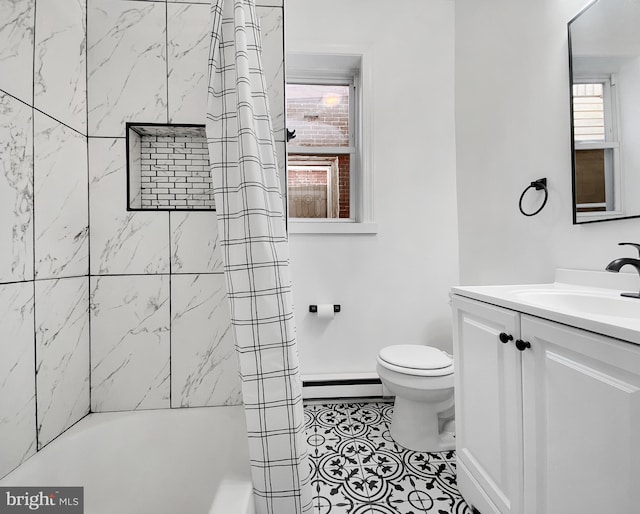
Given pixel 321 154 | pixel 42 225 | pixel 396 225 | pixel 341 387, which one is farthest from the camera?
pixel 321 154

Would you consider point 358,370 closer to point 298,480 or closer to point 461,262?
point 461,262

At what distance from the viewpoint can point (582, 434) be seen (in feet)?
2.49

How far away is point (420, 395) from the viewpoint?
1.61 metres

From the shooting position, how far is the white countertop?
70cm

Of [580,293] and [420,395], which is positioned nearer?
[580,293]

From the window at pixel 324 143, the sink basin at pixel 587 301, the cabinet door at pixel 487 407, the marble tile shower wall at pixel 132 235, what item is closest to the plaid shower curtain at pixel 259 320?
the marble tile shower wall at pixel 132 235

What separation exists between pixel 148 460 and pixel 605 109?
204 centimetres

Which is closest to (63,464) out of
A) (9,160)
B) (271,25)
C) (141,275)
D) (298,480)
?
(141,275)

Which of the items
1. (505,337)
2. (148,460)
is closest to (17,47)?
(148,460)

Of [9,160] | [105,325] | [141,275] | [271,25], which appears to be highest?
[271,25]

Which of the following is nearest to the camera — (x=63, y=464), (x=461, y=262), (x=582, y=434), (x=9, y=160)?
(x=582, y=434)

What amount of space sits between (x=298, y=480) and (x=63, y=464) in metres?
0.72

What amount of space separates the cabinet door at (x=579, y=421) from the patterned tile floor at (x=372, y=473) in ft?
1.77

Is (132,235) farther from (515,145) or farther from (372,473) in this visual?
(515,145)
